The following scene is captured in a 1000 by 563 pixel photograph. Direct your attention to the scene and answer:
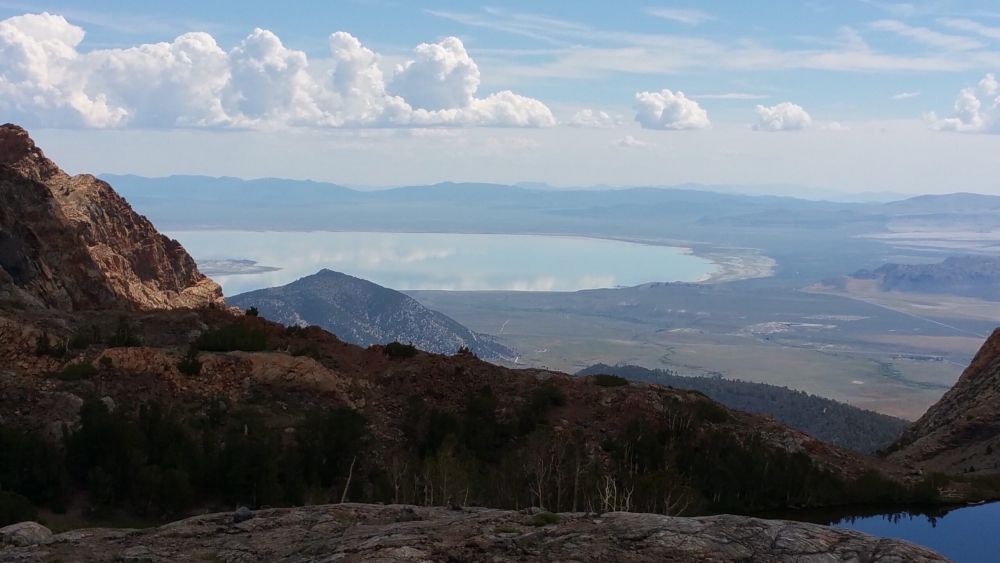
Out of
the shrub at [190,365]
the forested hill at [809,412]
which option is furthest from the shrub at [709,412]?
the forested hill at [809,412]

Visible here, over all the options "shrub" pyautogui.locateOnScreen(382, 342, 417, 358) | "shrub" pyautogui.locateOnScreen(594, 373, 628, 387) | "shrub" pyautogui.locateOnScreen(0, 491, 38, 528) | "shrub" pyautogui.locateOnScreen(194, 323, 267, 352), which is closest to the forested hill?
"shrub" pyautogui.locateOnScreen(594, 373, 628, 387)

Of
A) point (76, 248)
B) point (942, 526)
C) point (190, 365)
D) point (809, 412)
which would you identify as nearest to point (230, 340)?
point (190, 365)

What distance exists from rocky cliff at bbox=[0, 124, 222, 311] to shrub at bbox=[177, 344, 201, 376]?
9.53m

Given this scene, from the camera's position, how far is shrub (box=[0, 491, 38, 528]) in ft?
51.6

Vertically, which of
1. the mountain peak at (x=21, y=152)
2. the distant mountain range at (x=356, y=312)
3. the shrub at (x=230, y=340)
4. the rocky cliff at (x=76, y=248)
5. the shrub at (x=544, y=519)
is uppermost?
the mountain peak at (x=21, y=152)

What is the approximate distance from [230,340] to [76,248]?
17.0 meters

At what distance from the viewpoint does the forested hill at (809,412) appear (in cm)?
6177

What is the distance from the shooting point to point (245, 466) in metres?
20.0

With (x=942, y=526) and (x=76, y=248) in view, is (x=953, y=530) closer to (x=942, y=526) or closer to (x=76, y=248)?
(x=942, y=526)

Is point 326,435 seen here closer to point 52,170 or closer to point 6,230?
point 6,230

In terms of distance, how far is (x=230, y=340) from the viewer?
2650cm

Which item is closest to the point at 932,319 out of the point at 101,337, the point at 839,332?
the point at 839,332

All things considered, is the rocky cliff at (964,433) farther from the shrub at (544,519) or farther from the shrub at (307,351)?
the shrub at (544,519)

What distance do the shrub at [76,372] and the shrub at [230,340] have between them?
134 inches
